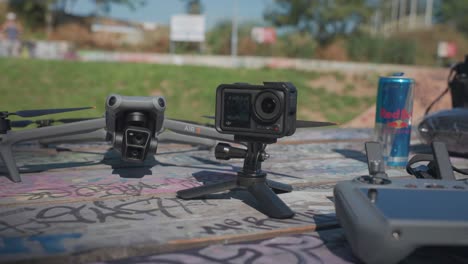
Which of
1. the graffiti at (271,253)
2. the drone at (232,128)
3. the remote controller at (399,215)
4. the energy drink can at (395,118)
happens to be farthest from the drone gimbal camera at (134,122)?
the energy drink can at (395,118)

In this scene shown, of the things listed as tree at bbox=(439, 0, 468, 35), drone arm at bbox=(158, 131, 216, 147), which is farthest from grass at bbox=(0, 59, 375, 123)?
tree at bbox=(439, 0, 468, 35)

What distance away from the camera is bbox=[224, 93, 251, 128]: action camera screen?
93.4 inches

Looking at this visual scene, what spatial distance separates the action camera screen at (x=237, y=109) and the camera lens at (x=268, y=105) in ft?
0.24

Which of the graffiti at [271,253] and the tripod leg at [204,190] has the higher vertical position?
the tripod leg at [204,190]

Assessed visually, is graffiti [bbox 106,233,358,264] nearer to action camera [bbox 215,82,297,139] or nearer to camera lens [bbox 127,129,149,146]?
action camera [bbox 215,82,297,139]

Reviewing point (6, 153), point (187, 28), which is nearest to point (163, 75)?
point (187, 28)

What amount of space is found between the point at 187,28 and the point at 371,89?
12.5 metres

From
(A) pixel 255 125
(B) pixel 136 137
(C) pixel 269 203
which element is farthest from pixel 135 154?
(C) pixel 269 203

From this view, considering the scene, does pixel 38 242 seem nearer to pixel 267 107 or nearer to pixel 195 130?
pixel 267 107

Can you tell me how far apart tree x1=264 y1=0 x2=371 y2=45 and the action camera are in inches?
1763

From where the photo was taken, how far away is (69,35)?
133ft

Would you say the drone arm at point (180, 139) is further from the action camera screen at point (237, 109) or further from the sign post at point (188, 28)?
the sign post at point (188, 28)

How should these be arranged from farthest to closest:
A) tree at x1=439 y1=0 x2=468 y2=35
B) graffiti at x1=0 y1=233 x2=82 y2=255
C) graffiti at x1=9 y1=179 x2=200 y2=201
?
tree at x1=439 y1=0 x2=468 y2=35, graffiti at x1=9 y1=179 x2=200 y2=201, graffiti at x1=0 y1=233 x2=82 y2=255

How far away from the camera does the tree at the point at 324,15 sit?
4616 cm
